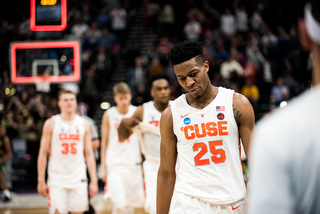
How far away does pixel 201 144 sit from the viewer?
9.84 feet

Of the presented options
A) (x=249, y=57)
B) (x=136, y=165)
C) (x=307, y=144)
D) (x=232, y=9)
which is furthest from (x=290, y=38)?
(x=307, y=144)

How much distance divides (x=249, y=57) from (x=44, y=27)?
8651mm

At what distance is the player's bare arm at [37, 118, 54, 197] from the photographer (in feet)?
19.0

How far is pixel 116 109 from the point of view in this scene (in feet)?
23.1

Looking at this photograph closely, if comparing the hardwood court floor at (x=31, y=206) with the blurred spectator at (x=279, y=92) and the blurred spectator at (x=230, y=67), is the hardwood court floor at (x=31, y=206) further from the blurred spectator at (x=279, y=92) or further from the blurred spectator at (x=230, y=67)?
the blurred spectator at (x=230, y=67)

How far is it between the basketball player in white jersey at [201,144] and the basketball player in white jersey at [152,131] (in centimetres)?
214

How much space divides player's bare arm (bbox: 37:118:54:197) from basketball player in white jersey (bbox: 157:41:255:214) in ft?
10.5

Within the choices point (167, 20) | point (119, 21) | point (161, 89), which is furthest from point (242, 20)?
point (161, 89)

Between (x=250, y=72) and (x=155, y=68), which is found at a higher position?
(x=155, y=68)

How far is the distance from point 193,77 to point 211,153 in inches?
25.7

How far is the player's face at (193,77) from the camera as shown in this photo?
3.13 metres

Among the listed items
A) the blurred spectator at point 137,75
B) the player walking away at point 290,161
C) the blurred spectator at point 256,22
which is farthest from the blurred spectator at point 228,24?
the player walking away at point 290,161

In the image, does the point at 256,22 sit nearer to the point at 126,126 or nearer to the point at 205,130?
the point at 126,126

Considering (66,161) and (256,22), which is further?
(256,22)
